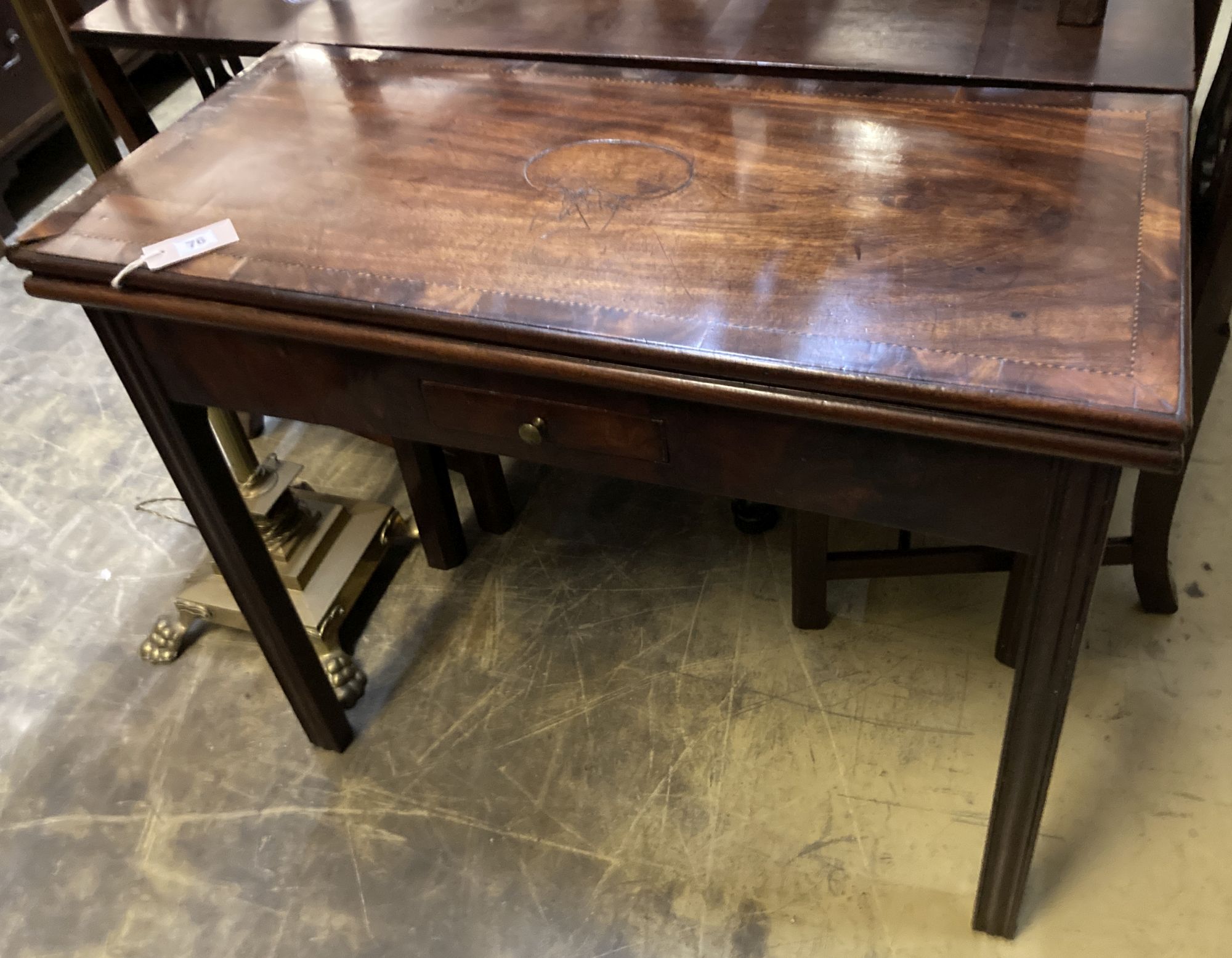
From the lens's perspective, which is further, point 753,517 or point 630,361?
point 753,517

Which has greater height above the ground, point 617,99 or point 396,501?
point 617,99

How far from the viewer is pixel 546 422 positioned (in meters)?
0.97

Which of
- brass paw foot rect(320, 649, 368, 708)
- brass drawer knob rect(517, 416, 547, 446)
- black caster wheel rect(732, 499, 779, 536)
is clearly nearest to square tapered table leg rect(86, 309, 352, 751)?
brass paw foot rect(320, 649, 368, 708)

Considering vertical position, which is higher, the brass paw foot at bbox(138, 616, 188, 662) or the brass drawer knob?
the brass drawer knob

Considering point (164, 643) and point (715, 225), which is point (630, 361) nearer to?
point (715, 225)

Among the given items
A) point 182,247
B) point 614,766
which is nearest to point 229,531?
point 182,247

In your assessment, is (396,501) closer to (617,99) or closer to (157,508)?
(157,508)

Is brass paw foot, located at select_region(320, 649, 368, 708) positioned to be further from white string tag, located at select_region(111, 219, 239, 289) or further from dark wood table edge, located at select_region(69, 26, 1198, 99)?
dark wood table edge, located at select_region(69, 26, 1198, 99)

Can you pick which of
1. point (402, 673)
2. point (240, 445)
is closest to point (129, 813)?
point (402, 673)

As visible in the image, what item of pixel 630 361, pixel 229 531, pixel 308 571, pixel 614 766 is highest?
pixel 630 361

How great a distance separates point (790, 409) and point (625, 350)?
0.14 m

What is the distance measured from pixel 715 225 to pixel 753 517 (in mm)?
887

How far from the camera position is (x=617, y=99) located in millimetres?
1195

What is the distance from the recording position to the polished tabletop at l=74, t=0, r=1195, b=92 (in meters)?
1.17
